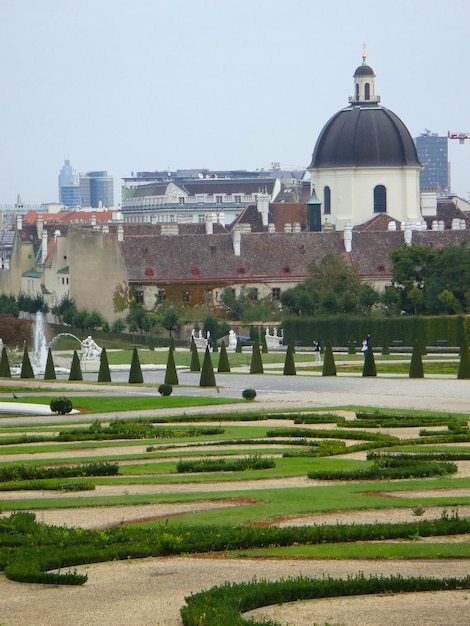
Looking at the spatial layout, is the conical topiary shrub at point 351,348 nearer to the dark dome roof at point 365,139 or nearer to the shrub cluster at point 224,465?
the shrub cluster at point 224,465

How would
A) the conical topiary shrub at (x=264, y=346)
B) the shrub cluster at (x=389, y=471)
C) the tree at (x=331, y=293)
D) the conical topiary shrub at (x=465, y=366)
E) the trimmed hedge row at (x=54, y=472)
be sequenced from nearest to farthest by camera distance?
the shrub cluster at (x=389, y=471)
the trimmed hedge row at (x=54, y=472)
the conical topiary shrub at (x=465, y=366)
the conical topiary shrub at (x=264, y=346)
the tree at (x=331, y=293)

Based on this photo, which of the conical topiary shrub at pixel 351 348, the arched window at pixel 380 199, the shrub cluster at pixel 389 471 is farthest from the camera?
the arched window at pixel 380 199

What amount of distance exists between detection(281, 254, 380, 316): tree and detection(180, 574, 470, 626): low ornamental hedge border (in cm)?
6245

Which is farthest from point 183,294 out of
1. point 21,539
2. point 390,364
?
point 21,539

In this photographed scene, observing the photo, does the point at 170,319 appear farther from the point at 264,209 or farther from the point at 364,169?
the point at 264,209

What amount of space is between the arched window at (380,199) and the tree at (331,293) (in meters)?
31.0

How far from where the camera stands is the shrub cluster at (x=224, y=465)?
2236 cm

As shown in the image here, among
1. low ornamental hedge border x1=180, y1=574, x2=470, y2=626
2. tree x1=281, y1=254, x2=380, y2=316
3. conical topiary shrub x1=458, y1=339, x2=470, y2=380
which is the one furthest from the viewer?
tree x1=281, y1=254, x2=380, y2=316

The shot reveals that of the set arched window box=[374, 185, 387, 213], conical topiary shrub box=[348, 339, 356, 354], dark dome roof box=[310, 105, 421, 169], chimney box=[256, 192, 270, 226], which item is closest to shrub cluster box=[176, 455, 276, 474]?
conical topiary shrub box=[348, 339, 356, 354]

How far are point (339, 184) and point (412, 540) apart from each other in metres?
102

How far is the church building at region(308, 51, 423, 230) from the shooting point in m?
116

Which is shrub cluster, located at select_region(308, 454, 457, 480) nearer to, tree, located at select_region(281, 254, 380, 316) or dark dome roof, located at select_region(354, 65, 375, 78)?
tree, located at select_region(281, 254, 380, 316)

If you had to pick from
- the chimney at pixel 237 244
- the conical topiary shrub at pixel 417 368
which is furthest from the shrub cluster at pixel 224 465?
the chimney at pixel 237 244

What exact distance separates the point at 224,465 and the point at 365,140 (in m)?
95.2
